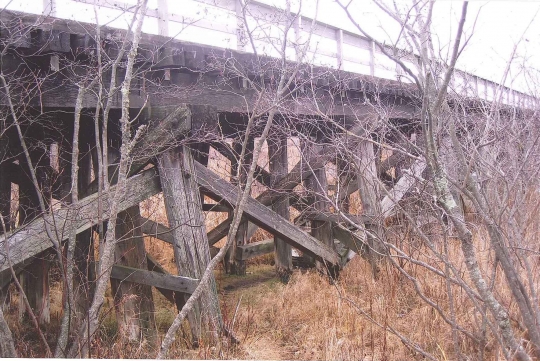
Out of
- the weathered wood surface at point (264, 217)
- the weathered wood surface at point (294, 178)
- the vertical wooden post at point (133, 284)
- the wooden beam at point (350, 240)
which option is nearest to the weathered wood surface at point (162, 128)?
the weathered wood surface at point (264, 217)

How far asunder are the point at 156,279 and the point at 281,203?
198 cm

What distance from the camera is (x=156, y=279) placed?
2781 mm

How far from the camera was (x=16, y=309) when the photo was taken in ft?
12.6

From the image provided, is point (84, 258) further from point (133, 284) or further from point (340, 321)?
point (340, 321)

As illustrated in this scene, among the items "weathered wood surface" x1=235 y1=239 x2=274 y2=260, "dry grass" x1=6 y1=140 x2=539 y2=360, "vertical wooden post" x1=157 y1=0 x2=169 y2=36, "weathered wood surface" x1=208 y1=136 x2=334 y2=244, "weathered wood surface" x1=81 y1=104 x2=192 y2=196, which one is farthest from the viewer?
"weathered wood surface" x1=235 y1=239 x2=274 y2=260

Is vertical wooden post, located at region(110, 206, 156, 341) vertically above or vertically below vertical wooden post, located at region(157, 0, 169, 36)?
below

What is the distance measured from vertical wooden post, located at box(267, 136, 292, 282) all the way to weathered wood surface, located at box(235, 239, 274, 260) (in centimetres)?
37

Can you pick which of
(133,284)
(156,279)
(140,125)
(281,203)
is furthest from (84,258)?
(281,203)

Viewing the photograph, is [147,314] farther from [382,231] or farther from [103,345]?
[382,231]

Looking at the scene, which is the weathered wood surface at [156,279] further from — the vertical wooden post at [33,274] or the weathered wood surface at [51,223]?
the vertical wooden post at [33,274]

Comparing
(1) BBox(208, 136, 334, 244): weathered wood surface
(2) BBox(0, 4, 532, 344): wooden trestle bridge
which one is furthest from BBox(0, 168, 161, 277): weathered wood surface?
(1) BBox(208, 136, 334, 244): weathered wood surface

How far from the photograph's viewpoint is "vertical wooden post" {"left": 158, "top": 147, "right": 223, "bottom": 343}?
267cm

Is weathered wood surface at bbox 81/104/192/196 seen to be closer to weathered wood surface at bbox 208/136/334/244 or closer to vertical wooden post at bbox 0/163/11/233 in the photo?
weathered wood surface at bbox 208/136/334/244

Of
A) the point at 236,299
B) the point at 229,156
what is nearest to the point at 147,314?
the point at 236,299
